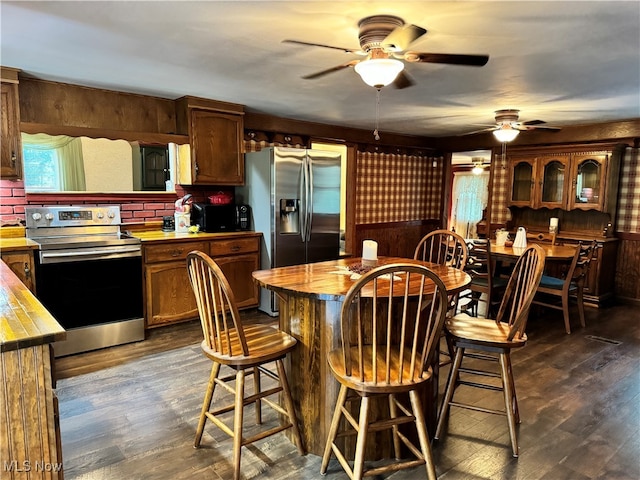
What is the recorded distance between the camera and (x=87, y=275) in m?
3.35

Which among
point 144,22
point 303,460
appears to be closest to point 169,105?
point 144,22

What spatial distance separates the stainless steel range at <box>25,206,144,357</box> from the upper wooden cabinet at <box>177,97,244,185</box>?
850mm

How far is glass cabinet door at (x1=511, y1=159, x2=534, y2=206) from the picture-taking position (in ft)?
18.2

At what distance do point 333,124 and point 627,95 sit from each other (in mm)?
2935

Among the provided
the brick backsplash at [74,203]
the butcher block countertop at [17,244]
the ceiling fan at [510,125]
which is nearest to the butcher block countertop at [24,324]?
the butcher block countertop at [17,244]

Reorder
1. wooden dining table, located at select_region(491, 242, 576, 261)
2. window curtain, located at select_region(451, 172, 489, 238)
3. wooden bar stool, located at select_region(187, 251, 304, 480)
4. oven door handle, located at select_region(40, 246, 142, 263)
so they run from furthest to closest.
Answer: window curtain, located at select_region(451, 172, 489, 238) < wooden dining table, located at select_region(491, 242, 576, 261) < oven door handle, located at select_region(40, 246, 142, 263) < wooden bar stool, located at select_region(187, 251, 304, 480)

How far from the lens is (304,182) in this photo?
4297 millimetres

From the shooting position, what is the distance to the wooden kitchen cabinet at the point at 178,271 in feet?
12.2

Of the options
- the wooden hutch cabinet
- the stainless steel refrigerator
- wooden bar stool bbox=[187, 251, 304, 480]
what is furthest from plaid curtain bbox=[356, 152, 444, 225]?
wooden bar stool bbox=[187, 251, 304, 480]

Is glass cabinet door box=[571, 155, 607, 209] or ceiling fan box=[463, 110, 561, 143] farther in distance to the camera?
glass cabinet door box=[571, 155, 607, 209]

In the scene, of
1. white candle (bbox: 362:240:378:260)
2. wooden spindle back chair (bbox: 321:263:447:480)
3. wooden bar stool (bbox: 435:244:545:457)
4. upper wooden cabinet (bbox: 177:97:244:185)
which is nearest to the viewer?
wooden spindle back chair (bbox: 321:263:447:480)

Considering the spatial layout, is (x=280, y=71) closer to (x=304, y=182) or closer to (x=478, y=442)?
(x=304, y=182)

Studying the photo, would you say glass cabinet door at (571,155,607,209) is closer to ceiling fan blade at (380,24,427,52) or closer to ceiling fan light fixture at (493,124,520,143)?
ceiling fan light fixture at (493,124,520,143)
